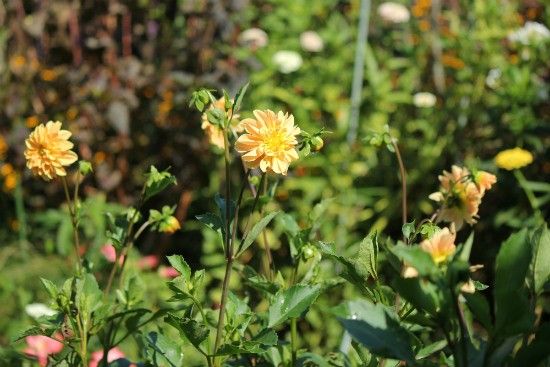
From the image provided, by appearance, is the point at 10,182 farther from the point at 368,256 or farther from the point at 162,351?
the point at 368,256

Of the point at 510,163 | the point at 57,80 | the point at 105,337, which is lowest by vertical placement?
the point at 57,80

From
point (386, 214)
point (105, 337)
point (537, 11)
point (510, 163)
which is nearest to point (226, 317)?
point (105, 337)

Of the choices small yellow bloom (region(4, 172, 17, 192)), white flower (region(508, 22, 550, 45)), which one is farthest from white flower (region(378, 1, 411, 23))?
small yellow bloom (region(4, 172, 17, 192))

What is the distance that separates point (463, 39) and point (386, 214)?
0.80m

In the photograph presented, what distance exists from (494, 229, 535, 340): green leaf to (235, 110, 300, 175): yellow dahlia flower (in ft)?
0.99

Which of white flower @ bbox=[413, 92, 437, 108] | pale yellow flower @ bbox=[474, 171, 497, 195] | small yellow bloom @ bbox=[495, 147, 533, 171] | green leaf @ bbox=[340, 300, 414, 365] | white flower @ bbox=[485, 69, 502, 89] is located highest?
green leaf @ bbox=[340, 300, 414, 365]

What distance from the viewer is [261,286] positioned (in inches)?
46.2

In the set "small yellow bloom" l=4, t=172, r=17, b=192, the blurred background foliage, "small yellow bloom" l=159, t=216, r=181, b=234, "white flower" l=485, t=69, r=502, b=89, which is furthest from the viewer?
"small yellow bloom" l=4, t=172, r=17, b=192

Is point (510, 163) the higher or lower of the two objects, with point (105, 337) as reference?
lower

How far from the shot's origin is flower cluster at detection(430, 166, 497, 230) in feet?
4.23

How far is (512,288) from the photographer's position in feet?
2.69

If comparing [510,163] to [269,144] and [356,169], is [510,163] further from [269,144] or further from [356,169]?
[269,144]

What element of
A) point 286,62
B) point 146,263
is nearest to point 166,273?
point 146,263

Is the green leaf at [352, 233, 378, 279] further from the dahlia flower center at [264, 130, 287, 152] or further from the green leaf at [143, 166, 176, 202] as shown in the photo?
the green leaf at [143, 166, 176, 202]
